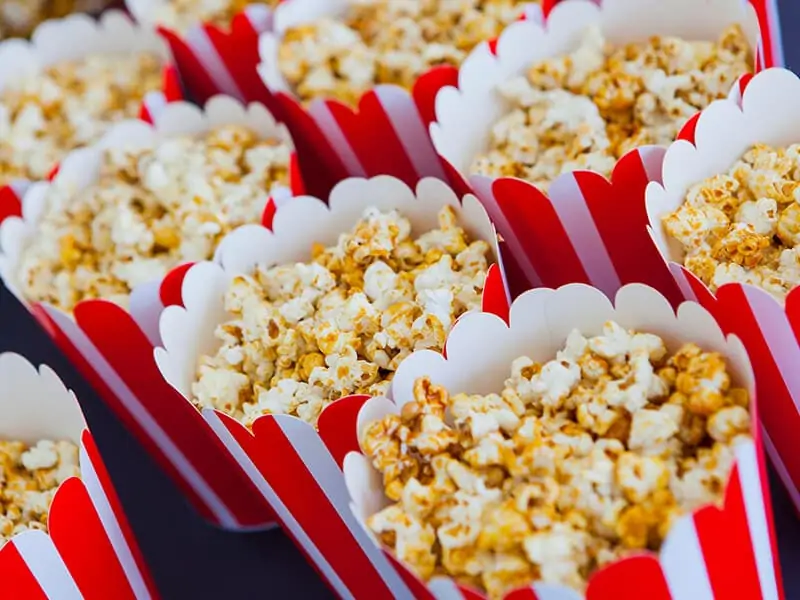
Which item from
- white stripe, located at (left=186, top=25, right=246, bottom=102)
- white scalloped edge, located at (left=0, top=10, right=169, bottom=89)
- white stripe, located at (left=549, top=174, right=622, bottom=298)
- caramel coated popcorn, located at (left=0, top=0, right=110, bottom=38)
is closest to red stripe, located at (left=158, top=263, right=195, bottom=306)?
white stripe, located at (left=549, top=174, right=622, bottom=298)

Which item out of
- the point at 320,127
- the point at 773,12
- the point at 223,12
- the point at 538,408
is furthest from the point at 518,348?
the point at 223,12

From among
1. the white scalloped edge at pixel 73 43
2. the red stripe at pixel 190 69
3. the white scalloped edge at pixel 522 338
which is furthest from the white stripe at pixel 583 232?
the white scalloped edge at pixel 73 43

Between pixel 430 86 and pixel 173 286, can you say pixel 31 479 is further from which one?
pixel 430 86

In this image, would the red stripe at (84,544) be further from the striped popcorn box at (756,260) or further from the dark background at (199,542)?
the striped popcorn box at (756,260)

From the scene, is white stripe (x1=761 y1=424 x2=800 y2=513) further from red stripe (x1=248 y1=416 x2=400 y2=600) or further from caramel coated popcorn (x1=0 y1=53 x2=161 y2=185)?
caramel coated popcorn (x1=0 y1=53 x2=161 y2=185)

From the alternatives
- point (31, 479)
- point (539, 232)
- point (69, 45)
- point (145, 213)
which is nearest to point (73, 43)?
point (69, 45)

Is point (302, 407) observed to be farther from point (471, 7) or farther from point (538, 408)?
point (471, 7)
